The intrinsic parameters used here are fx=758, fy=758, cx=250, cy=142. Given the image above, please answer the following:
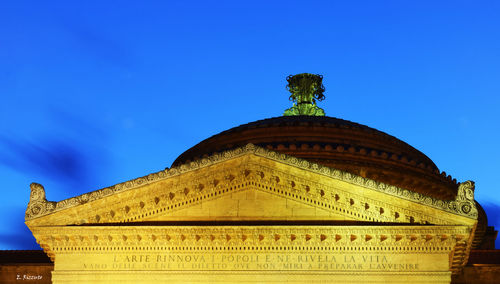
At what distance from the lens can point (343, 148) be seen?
35.2 meters

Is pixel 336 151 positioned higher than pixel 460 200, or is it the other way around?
pixel 336 151

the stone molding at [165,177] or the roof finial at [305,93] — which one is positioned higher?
the roof finial at [305,93]

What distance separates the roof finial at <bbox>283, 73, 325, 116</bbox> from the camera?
139 feet

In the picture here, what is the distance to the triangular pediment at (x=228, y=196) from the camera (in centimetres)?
2197

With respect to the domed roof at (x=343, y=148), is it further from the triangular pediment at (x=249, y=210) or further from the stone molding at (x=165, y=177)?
the stone molding at (x=165, y=177)

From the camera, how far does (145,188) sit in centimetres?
2244

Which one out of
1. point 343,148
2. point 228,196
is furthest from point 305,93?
point 228,196

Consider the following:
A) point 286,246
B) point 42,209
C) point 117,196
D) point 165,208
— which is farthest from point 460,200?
point 42,209

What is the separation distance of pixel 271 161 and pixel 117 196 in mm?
4670

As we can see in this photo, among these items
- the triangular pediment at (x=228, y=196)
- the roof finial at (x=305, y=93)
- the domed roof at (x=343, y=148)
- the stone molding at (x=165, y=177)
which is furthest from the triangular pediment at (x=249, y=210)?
the roof finial at (x=305, y=93)

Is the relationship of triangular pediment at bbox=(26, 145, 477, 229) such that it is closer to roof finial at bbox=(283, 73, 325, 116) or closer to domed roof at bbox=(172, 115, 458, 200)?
domed roof at bbox=(172, 115, 458, 200)

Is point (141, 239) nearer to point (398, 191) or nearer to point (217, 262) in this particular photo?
point (217, 262)

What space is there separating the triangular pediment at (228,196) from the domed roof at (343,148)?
11.6 m

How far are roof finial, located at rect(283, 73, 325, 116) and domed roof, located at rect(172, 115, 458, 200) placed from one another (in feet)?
11.3
